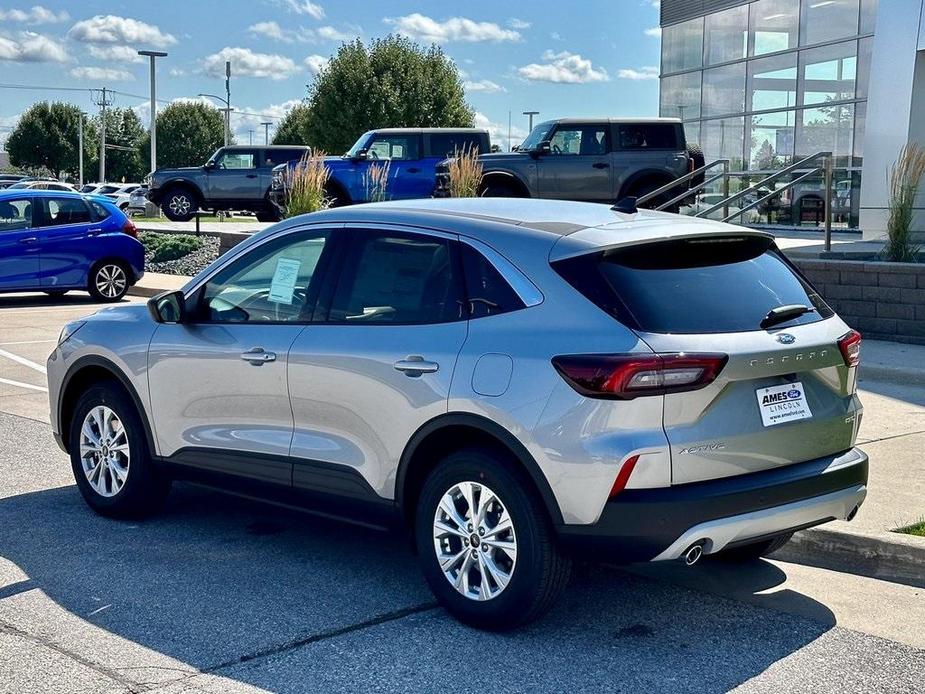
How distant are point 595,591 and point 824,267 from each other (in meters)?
8.03

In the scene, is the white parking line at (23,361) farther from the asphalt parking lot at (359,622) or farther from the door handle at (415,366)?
the door handle at (415,366)

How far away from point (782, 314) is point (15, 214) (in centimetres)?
1496

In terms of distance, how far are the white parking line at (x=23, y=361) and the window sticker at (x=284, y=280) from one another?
7.02m

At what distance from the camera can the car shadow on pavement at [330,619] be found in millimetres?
4469

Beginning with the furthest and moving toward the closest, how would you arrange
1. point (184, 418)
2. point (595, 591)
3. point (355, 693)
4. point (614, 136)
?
1. point (614, 136)
2. point (184, 418)
3. point (595, 591)
4. point (355, 693)

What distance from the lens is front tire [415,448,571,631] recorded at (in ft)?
15.2

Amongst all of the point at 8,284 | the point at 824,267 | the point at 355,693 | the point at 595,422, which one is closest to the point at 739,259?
the point at 595,422

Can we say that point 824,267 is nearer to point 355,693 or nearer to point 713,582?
point 713,582

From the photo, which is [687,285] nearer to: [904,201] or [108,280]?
[904,201]

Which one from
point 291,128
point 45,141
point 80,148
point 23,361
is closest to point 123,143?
point 45,141

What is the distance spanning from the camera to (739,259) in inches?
200

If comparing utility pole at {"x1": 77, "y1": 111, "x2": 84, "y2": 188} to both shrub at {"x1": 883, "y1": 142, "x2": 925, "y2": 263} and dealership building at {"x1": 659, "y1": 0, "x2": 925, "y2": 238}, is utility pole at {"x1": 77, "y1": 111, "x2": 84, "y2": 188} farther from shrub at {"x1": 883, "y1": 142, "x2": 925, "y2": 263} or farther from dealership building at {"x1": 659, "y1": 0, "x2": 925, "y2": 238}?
shrub at {"x1": 883, "y1": 142, "x2": 925, "y2": 263}

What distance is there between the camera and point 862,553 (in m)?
5.76

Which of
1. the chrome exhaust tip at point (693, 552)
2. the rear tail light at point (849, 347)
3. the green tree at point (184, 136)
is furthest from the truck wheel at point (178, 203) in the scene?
the green tree at point (184, 136)
